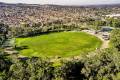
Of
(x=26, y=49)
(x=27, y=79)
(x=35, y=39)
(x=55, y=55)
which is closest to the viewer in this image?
(x=27, y=79)

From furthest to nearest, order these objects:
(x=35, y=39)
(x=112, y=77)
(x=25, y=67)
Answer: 1. (x=35, y=39)
2. (x=25, y=67)
3. (x=112, y=77)

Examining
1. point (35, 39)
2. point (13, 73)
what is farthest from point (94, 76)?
point (35, 39)

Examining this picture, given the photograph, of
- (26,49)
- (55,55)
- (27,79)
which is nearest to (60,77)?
(27,79)

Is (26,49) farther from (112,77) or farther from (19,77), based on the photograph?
(112,77)

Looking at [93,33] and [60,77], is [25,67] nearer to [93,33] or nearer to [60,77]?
[60,77]

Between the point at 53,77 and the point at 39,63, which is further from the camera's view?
the point at 39,63

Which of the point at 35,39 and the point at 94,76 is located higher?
the point at 94,76
